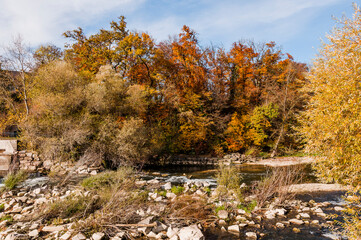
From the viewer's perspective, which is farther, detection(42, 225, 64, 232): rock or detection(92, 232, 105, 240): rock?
detection(42, 225, 64, 232): rock

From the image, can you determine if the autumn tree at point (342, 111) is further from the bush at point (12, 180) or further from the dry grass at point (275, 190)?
the bush at point (12, 180)

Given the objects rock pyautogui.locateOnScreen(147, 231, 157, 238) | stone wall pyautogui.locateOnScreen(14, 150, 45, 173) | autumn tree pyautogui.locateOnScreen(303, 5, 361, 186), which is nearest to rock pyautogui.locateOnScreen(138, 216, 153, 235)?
rock pyautogui.locateOnScreen(147, 231, 157, 238)

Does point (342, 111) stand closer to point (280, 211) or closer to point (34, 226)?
point (280, 211)

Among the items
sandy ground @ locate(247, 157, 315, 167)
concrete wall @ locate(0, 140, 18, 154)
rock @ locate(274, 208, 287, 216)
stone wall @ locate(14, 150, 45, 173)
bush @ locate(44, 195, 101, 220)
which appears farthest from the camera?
sandy ground @ locate(247, 157, 315, 167)

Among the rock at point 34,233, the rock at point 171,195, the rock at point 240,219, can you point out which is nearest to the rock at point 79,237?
the rock at point 34,233

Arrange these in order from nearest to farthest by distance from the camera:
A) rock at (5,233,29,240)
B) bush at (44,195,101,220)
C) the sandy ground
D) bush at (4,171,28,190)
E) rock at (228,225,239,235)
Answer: rock at (5,233,29,240), rock at (228,225,239,235), bush at (44,195,101,220), bush at (4,171,28,190), the sandy ground

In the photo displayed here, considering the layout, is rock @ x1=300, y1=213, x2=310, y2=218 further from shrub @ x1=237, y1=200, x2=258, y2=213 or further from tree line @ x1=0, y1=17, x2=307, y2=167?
tree line @ x1=0, y1=17, x2=307, y2=167

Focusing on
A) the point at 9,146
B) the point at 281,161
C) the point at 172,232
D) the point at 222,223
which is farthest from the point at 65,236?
the point at 281,161

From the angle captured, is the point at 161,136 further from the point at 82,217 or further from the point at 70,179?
the point at 82,217

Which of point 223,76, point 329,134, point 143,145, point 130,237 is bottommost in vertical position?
point 130,237

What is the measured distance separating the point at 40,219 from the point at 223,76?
27985 millimetres

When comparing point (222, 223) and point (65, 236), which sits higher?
point (65, 236)

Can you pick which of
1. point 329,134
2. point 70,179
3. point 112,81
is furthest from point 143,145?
point 329,134

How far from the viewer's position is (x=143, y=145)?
63.3 feet
